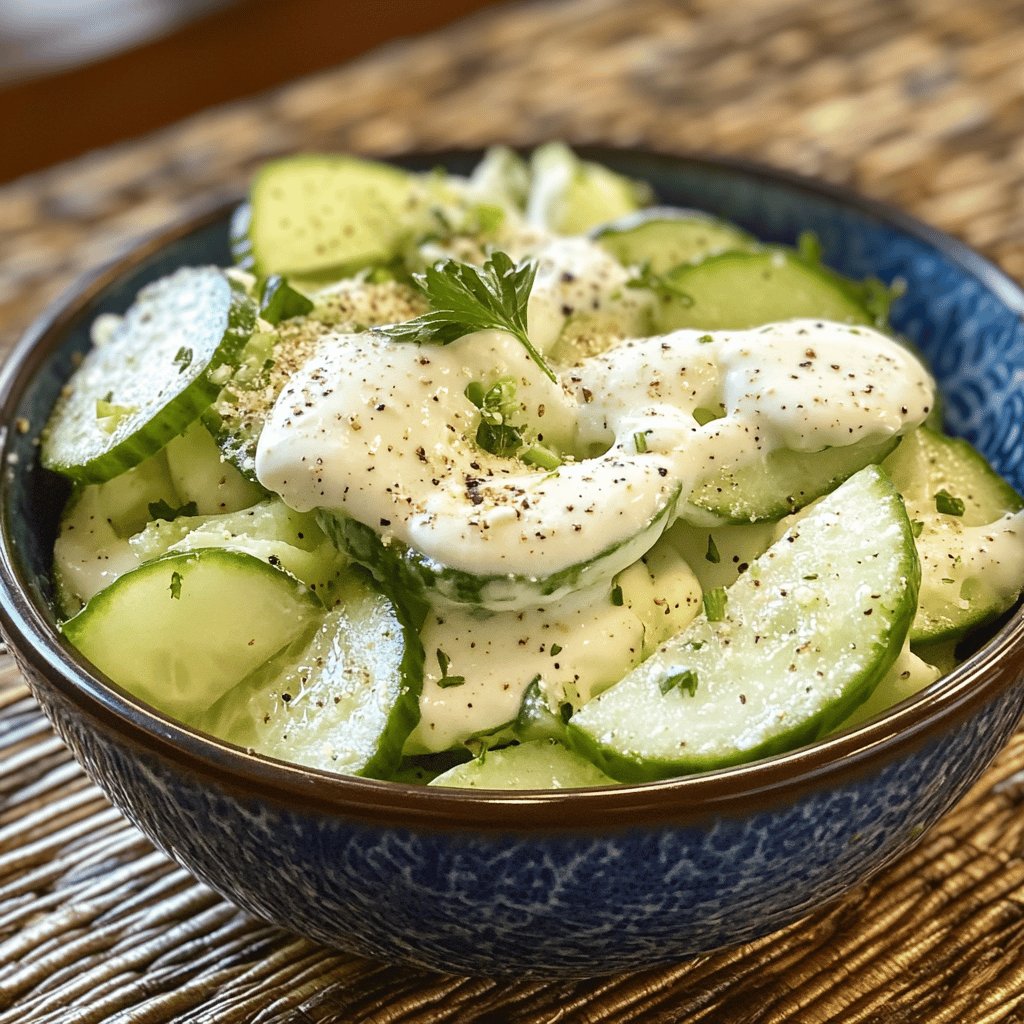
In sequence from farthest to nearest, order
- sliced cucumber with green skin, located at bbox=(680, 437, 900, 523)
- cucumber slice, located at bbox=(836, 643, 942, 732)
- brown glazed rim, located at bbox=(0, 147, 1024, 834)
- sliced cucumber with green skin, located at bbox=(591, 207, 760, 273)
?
sliced cucumber with green skin, located at bbox=(591, 207, 760, 273) < sliced cucumber with green skin, located at bbox=(680, 437, 900, 523) < cucumber slice, located at bbox=(836, 643, 942, 732) < brown glazed rim, located at bbox=(0, 147, 1024, 834)

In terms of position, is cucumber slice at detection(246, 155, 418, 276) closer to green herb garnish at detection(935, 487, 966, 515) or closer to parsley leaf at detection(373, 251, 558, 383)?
parsley leaf at detection(373, 251, 558, 383)

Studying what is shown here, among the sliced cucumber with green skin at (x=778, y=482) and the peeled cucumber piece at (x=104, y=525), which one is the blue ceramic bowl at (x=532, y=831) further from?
the sliced cucumber with green skin at (x=778, y=482)

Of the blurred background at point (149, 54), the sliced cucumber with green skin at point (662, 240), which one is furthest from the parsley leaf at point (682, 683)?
the blurred background at point (149, 54)

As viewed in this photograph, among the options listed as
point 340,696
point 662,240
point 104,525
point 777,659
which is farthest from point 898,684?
point 104,525

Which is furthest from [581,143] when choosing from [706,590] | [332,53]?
[332,53]

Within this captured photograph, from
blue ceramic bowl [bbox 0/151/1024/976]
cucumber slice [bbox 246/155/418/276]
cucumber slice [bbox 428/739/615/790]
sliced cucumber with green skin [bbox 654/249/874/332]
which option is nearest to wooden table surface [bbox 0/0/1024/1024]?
blue ceramic bowl [bbox 0/151/1024/976]
